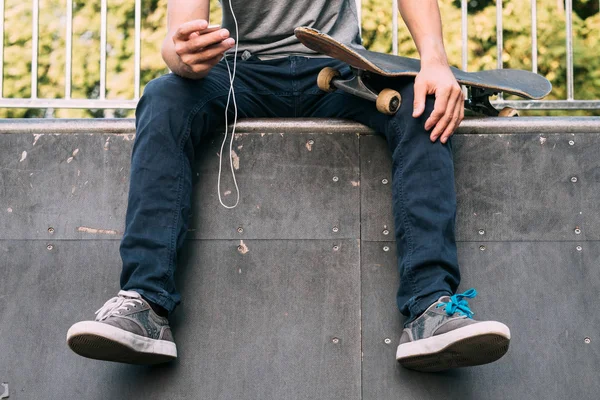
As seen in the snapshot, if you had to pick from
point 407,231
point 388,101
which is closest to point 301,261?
point 407,231

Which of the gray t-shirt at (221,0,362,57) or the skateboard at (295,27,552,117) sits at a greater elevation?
the gray t-shirt at (221,0,362,57)

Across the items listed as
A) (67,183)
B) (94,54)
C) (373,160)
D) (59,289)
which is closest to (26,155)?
(67,183)

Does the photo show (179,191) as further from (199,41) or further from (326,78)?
(326,78)

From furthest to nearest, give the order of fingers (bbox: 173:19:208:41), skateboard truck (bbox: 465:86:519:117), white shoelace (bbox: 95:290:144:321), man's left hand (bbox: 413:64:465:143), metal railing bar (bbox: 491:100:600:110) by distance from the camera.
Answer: metal railing bar (bbox: 491:100:600:110) → skateboard truck (bbox: 465:86:519:117) → man's left hand (bbox: 413:64:465:143) → fingers (bbox: 173:19:208:41) → white shoelace (bbox: 95:290:144:321)

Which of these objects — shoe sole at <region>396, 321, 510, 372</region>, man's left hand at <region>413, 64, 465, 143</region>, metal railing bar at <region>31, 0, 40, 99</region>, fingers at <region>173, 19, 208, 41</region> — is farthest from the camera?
metal railing bar at <region>31, 0, 40, 99</region>

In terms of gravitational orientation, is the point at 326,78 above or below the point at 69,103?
below

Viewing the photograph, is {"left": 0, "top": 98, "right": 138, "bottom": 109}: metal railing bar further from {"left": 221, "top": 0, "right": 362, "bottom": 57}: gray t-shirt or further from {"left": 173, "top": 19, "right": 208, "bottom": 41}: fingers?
{"left": 173, "top": 19, "right": 208, "bottom": 41}: fingers

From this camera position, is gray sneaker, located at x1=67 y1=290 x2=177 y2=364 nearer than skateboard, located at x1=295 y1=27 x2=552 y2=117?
Yes

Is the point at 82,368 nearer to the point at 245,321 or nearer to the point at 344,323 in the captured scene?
the point at 245,321

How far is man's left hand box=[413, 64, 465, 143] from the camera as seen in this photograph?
7.30ft

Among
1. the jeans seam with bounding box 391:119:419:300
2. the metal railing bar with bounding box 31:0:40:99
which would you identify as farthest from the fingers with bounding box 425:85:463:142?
the metal railing bar with bounding box 31:0:40:99

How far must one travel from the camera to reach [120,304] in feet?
6.70

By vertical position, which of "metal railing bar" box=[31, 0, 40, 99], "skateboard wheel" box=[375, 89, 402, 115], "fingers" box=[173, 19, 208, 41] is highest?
"metal railing bar" box=[31, 0, 40, 99]

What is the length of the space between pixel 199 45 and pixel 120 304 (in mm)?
669
